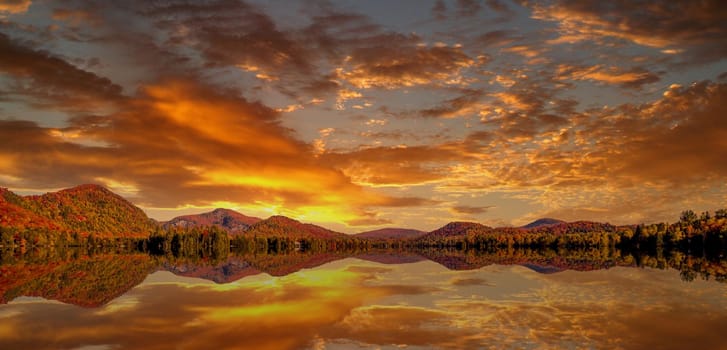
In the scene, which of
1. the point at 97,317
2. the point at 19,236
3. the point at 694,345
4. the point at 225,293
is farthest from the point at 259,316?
the point at 19,236

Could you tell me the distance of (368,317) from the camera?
79.7 feet

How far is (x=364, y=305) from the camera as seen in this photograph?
28672mm

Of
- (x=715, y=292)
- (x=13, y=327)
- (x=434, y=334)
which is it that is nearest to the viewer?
(x=434, y=334)

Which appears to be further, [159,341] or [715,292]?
[715,292]

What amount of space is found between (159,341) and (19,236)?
662ft

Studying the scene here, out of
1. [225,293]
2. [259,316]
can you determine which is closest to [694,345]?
[259,316]

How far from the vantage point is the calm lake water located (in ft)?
61.9

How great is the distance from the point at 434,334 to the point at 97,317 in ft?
55.4

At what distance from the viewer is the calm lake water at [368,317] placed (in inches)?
742

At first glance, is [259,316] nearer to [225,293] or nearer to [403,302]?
[403,302]

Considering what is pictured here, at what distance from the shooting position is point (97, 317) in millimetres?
25297

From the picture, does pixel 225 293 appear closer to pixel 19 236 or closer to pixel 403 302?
pixel 403 302

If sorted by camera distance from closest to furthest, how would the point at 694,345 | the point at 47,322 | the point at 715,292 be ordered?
the point at 694,345 < the point at 47,322 < the point at 715,292

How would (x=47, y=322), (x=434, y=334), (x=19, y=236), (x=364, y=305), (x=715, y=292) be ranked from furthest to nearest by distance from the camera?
(x=19, y=236) → (x=715, y=292) → (x=364, y=305) → (x=47, y=322) → (x=434, y=334)
